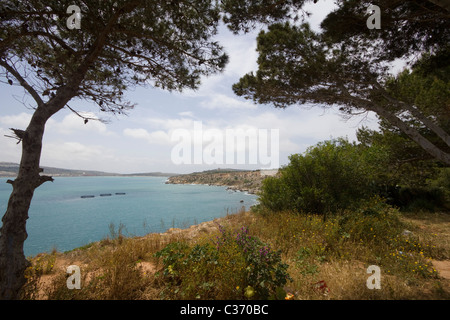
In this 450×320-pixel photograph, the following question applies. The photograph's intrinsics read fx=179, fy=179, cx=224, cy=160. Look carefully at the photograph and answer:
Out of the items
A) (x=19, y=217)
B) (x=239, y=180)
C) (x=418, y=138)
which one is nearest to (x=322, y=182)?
(x=418, y=138)

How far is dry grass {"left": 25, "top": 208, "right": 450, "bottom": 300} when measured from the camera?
2596mm

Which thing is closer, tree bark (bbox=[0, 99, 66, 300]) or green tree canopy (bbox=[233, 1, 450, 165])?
tree bark (bbox=[0, 99, 66, 300])

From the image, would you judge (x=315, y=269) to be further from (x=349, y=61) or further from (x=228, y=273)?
(x=349, y=61)

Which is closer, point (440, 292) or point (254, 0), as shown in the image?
point (440, 292)

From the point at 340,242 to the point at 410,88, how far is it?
8.50 m

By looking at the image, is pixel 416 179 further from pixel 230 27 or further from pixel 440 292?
pixel 230 27

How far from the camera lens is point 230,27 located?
14.6ft

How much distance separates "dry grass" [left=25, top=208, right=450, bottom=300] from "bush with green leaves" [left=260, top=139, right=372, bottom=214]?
173 centimetres

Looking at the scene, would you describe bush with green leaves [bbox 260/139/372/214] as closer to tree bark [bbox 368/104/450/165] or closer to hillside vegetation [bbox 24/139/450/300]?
hillside vegetation [bbox 24/139/450/300]

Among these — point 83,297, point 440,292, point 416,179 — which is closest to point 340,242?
point 440,292

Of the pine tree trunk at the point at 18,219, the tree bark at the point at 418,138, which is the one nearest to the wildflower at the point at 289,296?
the pine tree trunk at the point at 18,219

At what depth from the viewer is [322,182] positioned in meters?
7.15

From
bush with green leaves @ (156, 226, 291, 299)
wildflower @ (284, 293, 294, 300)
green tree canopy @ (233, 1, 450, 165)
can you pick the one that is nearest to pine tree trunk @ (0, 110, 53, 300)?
bush with green leaves @ (156, 226, 291, 299)
